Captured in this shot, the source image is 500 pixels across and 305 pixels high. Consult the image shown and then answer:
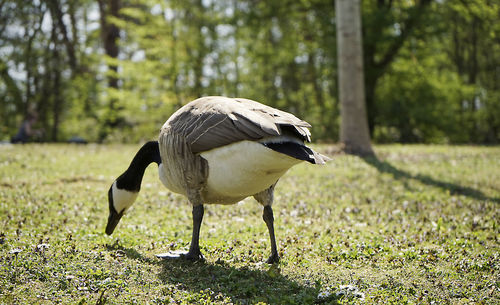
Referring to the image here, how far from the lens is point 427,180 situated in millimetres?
10391

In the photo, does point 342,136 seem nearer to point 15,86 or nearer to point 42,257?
point 42,257

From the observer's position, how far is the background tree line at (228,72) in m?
21.0

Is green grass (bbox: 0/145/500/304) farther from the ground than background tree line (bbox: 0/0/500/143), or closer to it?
closer to it

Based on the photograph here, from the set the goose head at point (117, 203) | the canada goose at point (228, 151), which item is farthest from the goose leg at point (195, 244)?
the goose head at point (117, 203)

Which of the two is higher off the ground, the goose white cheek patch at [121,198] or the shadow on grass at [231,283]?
the goose white cheek patch at [121,198]

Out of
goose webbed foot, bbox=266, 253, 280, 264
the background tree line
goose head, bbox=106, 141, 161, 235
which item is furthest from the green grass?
the background tree line

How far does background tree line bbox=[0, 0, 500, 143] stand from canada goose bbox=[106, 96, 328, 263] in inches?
624

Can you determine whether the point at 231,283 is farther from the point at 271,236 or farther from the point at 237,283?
the point at 271,236

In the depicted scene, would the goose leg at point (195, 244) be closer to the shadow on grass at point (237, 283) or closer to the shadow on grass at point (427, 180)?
the shadow on grass at point (237, 283)

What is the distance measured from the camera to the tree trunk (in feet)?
44.2

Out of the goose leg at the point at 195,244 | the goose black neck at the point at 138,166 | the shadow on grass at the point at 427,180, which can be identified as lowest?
the shadow on grass at the point at 427,180

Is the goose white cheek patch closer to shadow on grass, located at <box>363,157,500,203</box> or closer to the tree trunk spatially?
shadow on grass, located at <box>363,157,500,203</box>

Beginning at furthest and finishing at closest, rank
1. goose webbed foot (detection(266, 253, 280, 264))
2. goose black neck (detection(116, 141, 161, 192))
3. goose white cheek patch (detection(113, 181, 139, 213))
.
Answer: goose white cheek patch (detection(113, 181, 139, 213)) < goose black neck (detection(116, 141, 161, 192)) < goose webbed foot (detection(266, 253, 280, 264))

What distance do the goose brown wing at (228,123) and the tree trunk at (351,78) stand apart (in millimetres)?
9020
